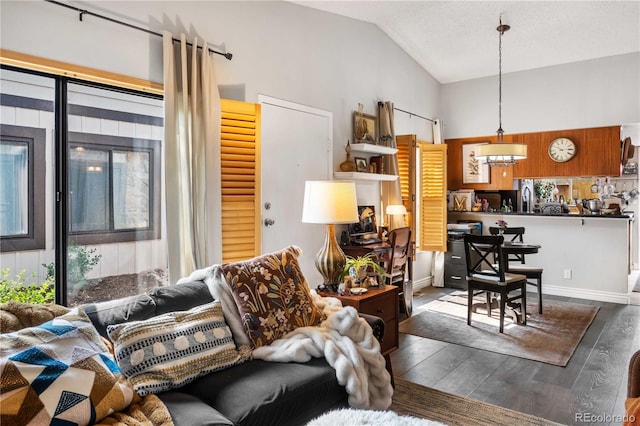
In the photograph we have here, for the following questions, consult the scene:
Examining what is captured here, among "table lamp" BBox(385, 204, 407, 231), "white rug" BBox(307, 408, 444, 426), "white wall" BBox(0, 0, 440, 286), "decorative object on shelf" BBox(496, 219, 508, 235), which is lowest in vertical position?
"white rug" BBox(307, 408, 444, 426)

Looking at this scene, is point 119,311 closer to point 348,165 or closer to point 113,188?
point 113,188

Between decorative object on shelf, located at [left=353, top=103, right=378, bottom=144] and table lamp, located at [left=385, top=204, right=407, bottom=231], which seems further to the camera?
table lamp, located at [left=385, top=204, right=407, bottom=231]

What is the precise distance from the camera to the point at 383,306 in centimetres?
323

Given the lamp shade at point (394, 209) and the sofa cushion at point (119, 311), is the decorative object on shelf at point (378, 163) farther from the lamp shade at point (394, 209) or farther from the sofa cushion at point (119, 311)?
the sofa cushion at point (119, 311)

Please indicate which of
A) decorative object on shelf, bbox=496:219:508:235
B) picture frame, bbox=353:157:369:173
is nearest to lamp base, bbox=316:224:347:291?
picture frame, bbox=353:157:369:173

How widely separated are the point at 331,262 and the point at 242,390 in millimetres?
1392

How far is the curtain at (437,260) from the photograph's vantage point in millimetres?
6387

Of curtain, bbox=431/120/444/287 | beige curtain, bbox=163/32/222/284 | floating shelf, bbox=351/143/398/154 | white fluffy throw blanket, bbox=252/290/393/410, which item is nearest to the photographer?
white fluffy throw blanket, bbox=252/290/393/410

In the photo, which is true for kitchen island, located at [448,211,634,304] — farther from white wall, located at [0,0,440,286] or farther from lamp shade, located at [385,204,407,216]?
lamp shade, located at [385,204,407,216]

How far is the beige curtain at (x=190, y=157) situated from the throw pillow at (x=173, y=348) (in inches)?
34.2

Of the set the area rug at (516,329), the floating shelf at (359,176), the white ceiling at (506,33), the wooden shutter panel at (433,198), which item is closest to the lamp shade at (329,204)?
the floating shelf at (359,176)

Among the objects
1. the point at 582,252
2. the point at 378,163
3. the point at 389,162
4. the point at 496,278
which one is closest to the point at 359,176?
the point at 378,163

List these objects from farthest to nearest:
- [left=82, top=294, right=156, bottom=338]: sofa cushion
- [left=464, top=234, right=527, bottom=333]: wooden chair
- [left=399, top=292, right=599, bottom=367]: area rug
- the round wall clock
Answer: the round wall clock < [left=464, top=234, right=527, bottom=333]: wooden chair < [left=399, top=292, right=599, bottom=367]: area rug < [left=82, top=294, right=156, bottom=338]: sofa cushion

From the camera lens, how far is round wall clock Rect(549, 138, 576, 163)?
18.7 feet
